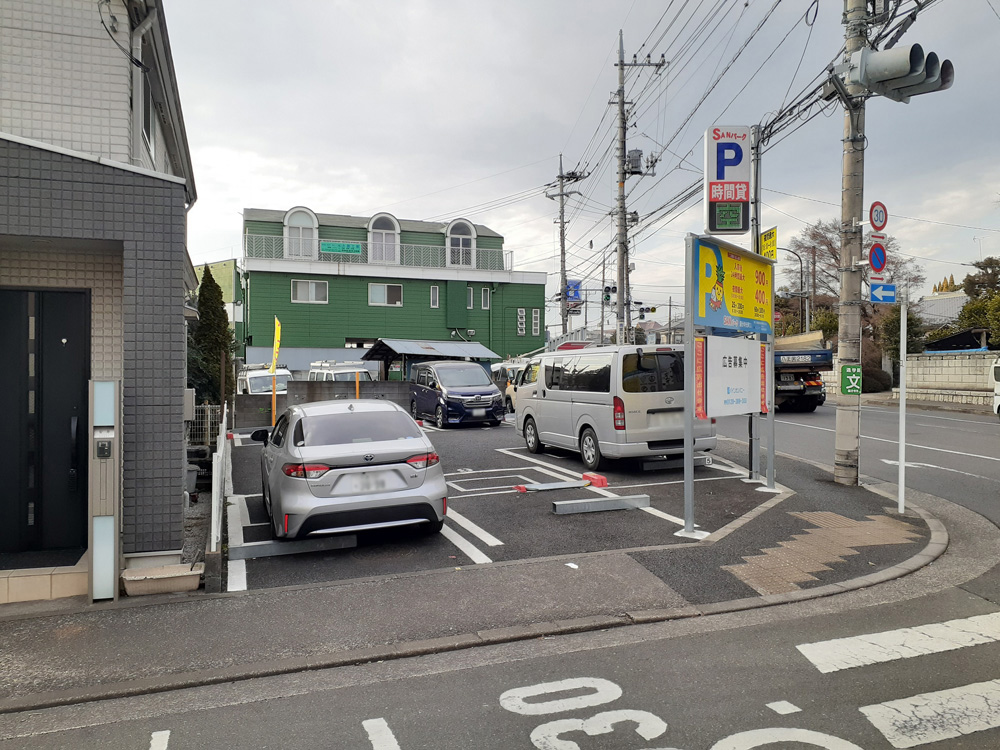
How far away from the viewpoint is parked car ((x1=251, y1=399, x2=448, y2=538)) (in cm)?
651

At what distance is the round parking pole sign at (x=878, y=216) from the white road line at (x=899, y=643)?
5516 mm

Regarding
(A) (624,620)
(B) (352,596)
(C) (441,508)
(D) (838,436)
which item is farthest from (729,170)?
(B) (352,596)

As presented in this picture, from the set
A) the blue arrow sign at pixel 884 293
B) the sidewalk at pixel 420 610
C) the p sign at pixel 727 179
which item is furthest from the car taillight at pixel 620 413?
the blue arrow sign at pixel 884 293

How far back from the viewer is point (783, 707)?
3.79 meters

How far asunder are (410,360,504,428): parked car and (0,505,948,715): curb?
13066 millimetres

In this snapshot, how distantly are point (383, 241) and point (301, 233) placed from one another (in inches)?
168

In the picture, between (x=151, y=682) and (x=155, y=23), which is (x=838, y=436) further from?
(x=155, y=23)

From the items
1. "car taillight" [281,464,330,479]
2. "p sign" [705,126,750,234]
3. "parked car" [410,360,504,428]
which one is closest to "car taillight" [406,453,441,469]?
"car taillight" [281,464,330,479]

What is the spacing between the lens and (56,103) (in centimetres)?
673

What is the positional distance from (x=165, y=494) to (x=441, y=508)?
101 inches

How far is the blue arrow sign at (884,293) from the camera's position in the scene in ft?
29.0

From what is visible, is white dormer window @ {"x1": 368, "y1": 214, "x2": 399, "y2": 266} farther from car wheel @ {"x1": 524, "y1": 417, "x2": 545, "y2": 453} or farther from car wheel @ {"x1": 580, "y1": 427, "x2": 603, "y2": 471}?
car wheel @ {"x1": 580, "y1": 427, "x2": 603, "y2": 471}

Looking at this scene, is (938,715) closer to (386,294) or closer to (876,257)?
(876,257)

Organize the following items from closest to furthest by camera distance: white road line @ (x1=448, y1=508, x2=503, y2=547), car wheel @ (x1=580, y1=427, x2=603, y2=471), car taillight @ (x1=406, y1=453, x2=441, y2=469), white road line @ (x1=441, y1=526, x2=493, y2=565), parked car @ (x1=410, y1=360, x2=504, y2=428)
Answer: white road line @ (x1=441, y1=526, x2=493, y2=565)
car taillight @ (x1=406, y1=453, x2=441, y2=469)
white road line @ (x1=448, y1=508, x2=503, y2=547)
car wheel @ (x1=580, y1=427, x2=603, y2=471)
parked car @ (x1=410, y1=360, x2=504, y2=428)
